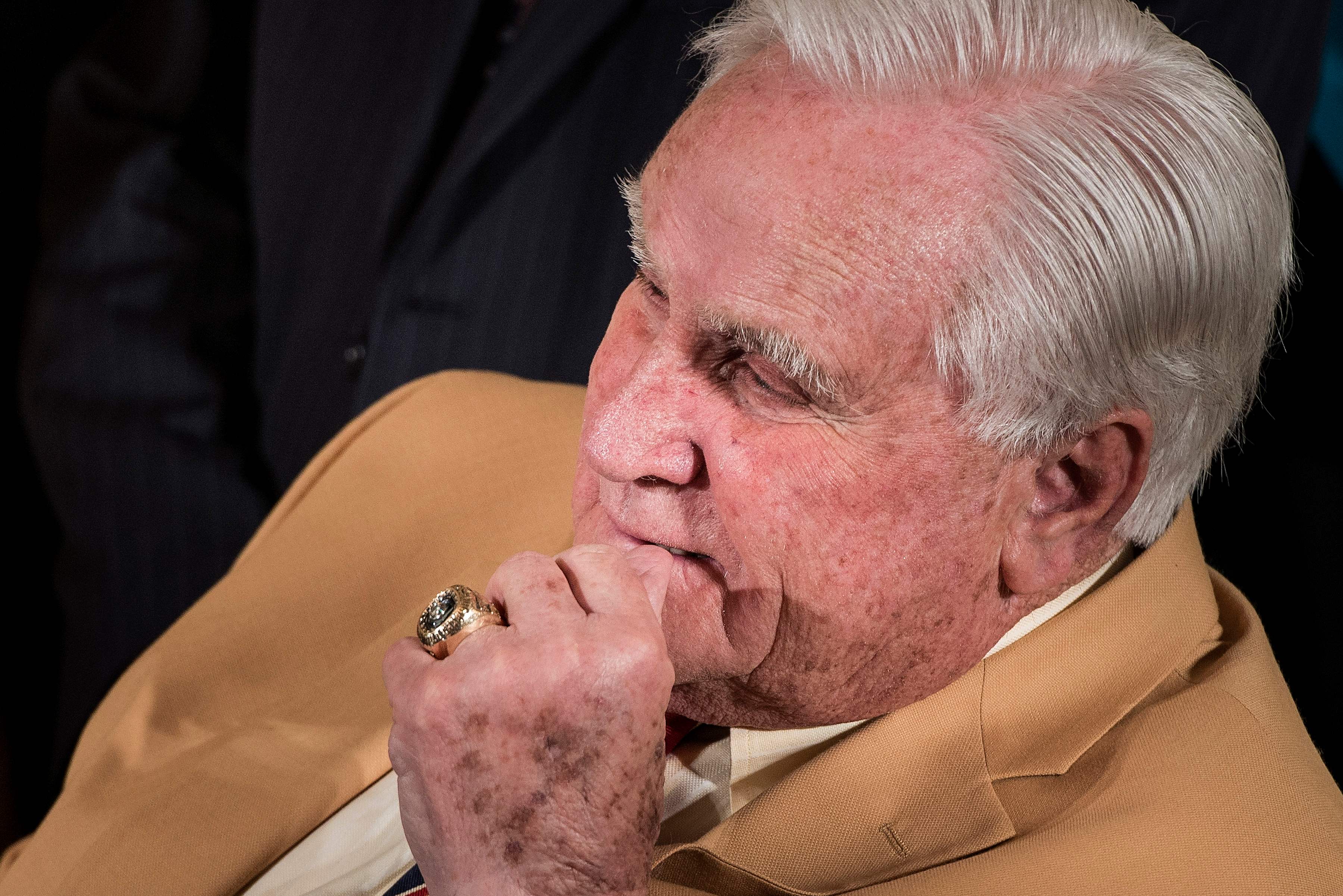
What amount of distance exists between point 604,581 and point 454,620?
129 mm

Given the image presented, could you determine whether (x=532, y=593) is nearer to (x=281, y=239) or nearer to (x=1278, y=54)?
(x=1278, y=54)

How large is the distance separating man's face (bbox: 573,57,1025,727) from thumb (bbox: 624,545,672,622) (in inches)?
1.0

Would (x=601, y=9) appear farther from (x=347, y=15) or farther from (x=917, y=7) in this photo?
(x=917, y=7)

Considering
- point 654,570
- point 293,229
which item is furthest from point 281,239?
point 654,570

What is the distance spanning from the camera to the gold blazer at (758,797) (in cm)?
110

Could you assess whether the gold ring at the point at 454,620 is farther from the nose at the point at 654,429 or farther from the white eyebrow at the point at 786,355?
the white eyebrow at the point at 786,355

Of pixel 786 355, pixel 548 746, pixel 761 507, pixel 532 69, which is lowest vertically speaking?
pixel 548 746

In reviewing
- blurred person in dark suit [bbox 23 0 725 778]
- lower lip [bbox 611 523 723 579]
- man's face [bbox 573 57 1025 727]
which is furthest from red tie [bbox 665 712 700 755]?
blurred person in dark suit [bbox 23 0 725 778]

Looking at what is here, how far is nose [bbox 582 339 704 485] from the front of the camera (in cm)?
110

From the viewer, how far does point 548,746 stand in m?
0.98

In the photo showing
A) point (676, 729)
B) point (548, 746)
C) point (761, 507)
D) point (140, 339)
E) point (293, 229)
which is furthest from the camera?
point (140, 339)

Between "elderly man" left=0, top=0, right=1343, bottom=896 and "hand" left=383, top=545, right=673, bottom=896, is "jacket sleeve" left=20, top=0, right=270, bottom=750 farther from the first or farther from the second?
A: "hand" left=383, top=545, right=673, bottom=896

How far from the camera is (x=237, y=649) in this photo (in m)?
1.59

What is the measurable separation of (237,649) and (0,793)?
1.60 m
